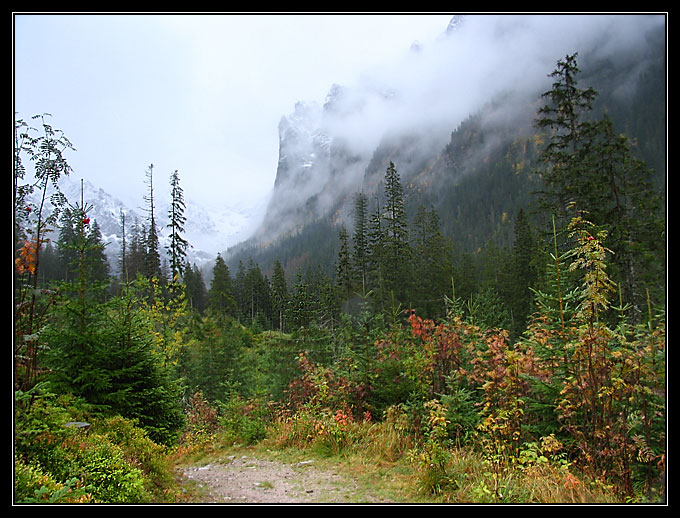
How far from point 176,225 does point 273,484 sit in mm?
21154

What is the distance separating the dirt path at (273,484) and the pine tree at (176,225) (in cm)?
1833

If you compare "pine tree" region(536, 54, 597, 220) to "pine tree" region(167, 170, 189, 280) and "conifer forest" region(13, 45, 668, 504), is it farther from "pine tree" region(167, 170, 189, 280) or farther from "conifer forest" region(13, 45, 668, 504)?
"pine tree" region(167, 170, 189, 280)

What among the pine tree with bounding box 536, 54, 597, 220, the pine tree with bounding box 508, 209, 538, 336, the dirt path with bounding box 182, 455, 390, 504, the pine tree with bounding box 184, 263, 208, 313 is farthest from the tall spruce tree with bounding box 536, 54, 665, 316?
the pine tree with bounding box 184, 263, 208, 313

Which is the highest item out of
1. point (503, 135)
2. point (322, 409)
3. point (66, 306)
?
point (503, 135)

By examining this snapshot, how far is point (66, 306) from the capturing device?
22.0 ft

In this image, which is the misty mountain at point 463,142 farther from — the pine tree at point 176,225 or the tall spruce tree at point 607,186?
the pine tree at point 176,225

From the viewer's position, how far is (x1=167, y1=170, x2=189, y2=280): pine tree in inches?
912

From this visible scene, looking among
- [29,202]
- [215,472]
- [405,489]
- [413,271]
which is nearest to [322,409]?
[215,472]

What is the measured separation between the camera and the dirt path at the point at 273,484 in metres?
4.93

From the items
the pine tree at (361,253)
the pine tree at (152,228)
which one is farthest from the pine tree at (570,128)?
the pine tree at (152,228)

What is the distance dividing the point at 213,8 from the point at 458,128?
132 m

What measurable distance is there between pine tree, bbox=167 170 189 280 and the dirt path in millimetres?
18331

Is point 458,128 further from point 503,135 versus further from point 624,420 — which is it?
point 624,420

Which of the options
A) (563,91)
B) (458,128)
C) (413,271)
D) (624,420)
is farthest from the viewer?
(458,128)
